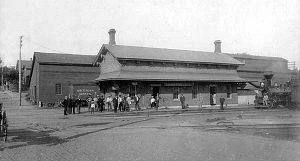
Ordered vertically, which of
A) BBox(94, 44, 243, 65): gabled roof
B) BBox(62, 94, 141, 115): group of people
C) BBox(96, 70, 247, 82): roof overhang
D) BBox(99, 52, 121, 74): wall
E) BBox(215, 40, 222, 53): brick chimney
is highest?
BBox(215, 40, 222, 53): brick chimney

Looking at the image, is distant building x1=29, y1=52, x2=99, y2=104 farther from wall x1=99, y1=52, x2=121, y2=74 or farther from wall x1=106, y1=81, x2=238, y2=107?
wall x1=106, y1=81, x2=238, y2=107

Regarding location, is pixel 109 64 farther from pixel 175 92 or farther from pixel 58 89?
pixel 58 89

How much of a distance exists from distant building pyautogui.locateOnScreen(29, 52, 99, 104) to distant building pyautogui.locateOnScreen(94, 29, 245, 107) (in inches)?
282

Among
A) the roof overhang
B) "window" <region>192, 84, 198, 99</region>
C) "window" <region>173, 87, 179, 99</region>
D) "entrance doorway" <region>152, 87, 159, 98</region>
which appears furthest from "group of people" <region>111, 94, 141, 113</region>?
"window" <region>192, 84, 198, 99</region>

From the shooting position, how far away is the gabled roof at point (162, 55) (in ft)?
111

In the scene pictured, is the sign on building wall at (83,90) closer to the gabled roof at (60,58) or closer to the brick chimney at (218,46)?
the gabled roof at (60,58)

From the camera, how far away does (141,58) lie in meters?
33.3

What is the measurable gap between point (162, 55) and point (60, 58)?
18171 millimetres

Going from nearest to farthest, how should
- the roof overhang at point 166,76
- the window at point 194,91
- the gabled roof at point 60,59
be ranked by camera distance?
the roof overhang at point 166,76 → the window at point 194,91 → the gabled roof at point 60,59

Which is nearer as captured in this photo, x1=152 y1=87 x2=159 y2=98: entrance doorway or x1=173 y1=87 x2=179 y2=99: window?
x1=152 y1=87 x2=159 y2=98: entrance doorway

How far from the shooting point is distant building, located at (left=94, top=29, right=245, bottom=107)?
32.1 m

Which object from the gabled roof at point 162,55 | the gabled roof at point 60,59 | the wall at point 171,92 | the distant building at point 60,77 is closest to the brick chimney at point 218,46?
the gabled roof at point 162,55

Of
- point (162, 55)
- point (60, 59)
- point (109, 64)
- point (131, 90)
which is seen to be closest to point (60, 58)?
point (60, 59)

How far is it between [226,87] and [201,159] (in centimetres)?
3069
